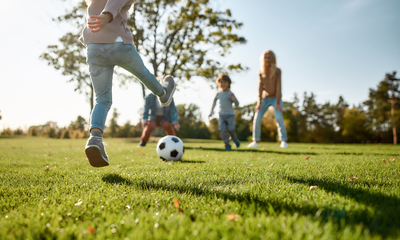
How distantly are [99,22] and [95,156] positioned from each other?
4.96ft

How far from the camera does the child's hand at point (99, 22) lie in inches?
100.0

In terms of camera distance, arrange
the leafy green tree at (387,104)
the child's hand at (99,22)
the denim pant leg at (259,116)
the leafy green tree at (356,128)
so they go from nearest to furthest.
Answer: the child's hand at (99,22) → the denim pant leg at (259,116) → the leafy green tree at (387,104) → the leafy green tree at (356,128)

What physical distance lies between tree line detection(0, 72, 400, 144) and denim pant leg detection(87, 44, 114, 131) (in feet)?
99.1

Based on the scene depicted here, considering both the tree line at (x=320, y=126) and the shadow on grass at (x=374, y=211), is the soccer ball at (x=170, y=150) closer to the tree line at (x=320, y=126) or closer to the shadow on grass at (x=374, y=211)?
the shadow on grass at (x=374, y=211)

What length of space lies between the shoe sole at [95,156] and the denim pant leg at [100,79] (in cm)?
29

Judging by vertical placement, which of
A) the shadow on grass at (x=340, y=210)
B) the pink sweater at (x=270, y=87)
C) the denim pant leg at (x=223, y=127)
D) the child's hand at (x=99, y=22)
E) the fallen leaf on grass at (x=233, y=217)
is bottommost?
the fallen leaf on grass at (x=233, y=217)

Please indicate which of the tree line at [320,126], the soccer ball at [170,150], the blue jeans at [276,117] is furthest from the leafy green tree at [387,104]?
the soccer ball at [170,150]

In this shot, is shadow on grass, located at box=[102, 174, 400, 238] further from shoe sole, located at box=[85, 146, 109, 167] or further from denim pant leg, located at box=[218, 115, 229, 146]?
denim pant leg, located at box=[218, 115, 229, 146]

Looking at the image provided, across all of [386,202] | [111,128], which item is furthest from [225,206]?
[111,128]

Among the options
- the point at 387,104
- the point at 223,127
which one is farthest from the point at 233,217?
the point at 387,104

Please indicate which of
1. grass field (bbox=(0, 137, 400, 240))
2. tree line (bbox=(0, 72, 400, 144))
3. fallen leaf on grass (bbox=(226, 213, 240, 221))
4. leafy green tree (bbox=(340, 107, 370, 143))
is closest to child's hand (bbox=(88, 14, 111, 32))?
grass field (bbox=(0, 137, 400, 240))

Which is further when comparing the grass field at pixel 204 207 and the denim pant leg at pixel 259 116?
the denim pant leg at pixel 259 116

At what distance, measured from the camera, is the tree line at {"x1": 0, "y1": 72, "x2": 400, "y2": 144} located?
1385 inches

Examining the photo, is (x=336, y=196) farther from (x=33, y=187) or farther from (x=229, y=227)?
(x=33, y=187)
